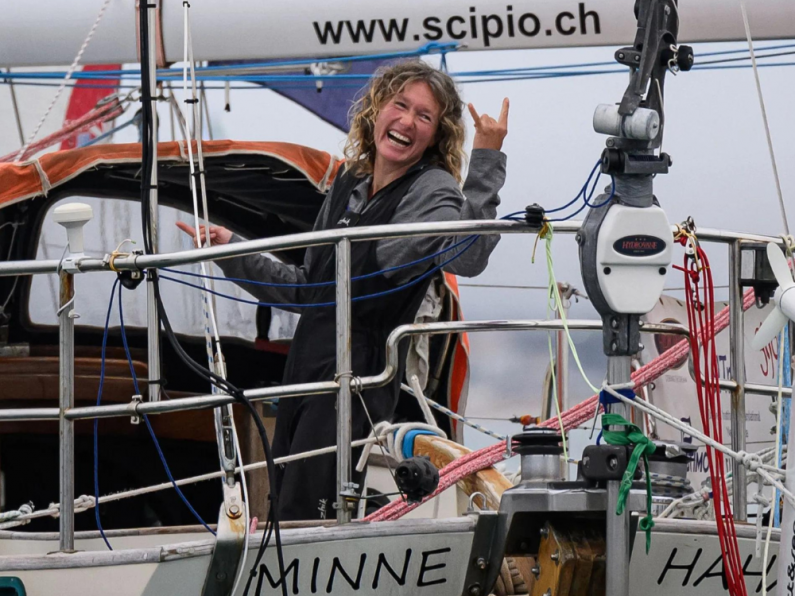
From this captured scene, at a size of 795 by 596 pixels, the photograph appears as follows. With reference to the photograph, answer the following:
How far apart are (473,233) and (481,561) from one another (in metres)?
0.78

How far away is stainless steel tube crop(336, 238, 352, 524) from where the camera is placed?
310cm

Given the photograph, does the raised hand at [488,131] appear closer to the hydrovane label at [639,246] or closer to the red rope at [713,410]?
the red rope at [713,410]

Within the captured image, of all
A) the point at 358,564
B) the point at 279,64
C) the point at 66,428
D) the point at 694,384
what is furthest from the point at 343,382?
the point at 694,384

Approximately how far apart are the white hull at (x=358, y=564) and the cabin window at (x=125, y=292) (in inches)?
94.5

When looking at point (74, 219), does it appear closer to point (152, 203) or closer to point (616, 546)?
point (152, 203)

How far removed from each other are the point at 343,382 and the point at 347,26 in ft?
8.26

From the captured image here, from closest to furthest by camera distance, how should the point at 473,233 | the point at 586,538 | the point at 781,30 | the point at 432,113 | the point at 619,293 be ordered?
the point at 619,293, the point at 586,538, the point at 473,233, the point at 432,113, the point at 781,30

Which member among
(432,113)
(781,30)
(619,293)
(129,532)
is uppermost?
(781,30)

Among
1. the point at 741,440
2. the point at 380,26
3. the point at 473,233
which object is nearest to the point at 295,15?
the point at 380,26

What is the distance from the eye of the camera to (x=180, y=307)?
17.9ft

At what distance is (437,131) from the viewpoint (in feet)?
13.8

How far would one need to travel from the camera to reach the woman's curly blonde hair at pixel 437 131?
13.8 feet

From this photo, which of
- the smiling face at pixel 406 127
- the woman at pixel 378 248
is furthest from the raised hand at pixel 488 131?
the smiling face at pixel 406 127

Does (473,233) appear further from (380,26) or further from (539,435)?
(380,26)
